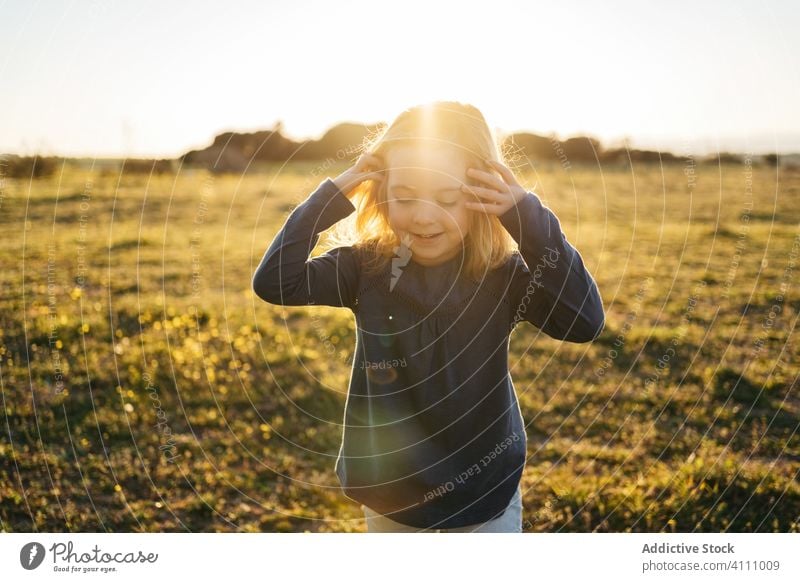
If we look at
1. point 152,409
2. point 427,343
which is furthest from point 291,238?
point 152,409

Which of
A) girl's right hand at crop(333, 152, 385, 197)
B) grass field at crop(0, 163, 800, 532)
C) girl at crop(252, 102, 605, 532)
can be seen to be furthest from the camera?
grass field at crop(0, 163, 800, 532)

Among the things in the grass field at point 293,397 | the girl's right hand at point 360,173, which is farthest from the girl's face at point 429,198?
the grass field at point 293,397

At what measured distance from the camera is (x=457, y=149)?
7.75ft

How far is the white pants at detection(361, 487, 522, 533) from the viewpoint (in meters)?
2.56

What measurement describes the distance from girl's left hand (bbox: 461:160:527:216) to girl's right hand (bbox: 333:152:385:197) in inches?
13.2

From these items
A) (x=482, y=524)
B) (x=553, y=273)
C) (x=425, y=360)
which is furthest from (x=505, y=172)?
(x=482, y=524)

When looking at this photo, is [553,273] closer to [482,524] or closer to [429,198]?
[429,198]

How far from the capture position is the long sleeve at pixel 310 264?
7.73ft

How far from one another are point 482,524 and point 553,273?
93cm

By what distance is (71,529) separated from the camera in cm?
343
